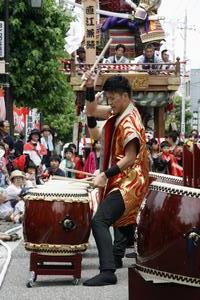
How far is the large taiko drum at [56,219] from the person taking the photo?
7266 millimetres

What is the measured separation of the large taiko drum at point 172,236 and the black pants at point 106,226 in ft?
6.66

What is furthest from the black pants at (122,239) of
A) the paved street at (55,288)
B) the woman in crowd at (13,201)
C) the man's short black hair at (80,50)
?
the man's short black hair at (80,50)

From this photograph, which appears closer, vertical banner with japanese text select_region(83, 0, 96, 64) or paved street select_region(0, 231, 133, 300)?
paved street select_region(0, 231, 133, 300)

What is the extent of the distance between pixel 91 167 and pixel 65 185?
8005 millimetres

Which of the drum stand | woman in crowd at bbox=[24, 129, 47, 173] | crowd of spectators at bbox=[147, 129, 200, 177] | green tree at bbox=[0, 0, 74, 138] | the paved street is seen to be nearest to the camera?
the paved street

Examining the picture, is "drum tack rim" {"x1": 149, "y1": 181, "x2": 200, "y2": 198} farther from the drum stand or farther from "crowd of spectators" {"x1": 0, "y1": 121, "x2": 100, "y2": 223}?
"crowd of spectators" {"x1": 0, "y1": 121, "x2": 100, "y2": 223}

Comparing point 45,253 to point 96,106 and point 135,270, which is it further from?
point 135,270

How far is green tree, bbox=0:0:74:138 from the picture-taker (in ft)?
79.5

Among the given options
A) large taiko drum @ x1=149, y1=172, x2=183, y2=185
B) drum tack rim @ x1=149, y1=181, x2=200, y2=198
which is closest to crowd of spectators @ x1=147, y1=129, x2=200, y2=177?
large taiko drum @ x1=149, y1=172, x2=183, y2=185

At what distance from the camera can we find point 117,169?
7082 millimetres

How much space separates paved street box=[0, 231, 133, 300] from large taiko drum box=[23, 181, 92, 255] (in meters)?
0.30

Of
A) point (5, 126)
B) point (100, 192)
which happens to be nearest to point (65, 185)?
point (100, 192)

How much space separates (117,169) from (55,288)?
108 centimetres

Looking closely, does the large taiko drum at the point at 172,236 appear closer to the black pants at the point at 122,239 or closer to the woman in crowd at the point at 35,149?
the black pants at the point at 122,239
